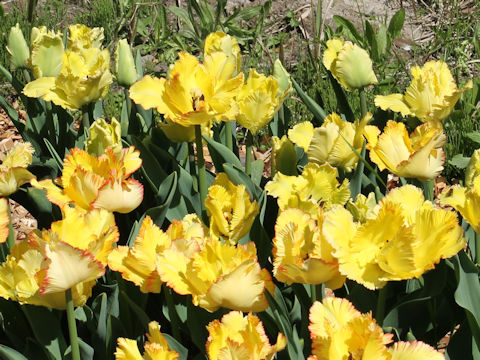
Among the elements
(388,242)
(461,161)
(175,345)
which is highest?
(388,242)

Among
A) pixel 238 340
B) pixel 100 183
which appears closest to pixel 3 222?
pixel 100 183

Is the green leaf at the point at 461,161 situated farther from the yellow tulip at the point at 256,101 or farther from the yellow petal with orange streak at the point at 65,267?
the yellow petal with orange streak at the point at 65,267

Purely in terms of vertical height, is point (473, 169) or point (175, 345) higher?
point (473, 169)

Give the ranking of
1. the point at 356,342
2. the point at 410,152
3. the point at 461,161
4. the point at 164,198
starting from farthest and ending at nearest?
the point at 461,161 < the point at 164,198 < the point at 410,152 < the point at 356,342

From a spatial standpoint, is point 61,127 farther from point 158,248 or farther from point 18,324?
point 158,248

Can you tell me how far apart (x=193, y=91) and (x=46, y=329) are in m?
0.53

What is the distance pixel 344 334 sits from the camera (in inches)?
37.7

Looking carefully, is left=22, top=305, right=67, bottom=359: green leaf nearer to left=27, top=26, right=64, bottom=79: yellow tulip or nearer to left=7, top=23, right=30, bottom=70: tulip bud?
left=27, top=26, right=64, bottom=79: yellow tulip

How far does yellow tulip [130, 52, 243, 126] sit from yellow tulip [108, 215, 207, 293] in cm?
32

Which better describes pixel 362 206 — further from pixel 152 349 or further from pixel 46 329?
pixel 46 329

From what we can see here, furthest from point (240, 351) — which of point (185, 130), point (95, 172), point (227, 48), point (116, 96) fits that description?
point (116, 96)

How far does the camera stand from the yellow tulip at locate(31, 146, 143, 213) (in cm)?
131

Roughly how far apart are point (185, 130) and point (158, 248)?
53cm

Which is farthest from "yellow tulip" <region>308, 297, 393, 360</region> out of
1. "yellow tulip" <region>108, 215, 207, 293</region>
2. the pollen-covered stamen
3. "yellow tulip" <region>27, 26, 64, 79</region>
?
"yellow tulip" <region>27, 26, 64, 79</region>
